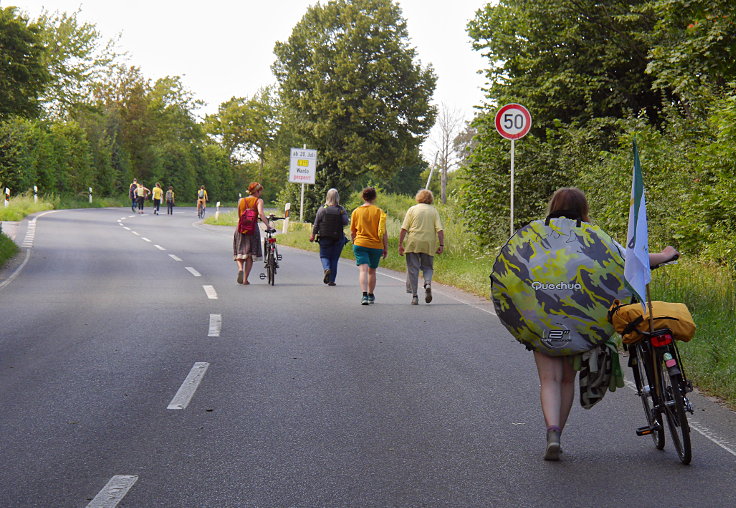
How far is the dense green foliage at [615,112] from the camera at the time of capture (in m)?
13.2

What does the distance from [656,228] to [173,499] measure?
39.9 ft

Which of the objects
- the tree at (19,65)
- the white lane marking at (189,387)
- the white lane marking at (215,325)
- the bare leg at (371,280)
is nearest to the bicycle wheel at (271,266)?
the bare leg at (371,280)

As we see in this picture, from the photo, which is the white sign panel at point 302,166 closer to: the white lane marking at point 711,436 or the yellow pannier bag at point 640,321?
the white lane marking at point 711,436

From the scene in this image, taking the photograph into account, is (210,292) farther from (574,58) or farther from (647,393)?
(574,58)

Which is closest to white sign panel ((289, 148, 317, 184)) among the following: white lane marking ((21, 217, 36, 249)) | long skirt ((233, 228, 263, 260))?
white lane marking ((21, 217, 36, 249))

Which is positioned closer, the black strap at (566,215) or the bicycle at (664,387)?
the bicycle at (664,387)

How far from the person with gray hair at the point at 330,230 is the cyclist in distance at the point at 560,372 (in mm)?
9778

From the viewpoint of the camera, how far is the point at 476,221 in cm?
2138

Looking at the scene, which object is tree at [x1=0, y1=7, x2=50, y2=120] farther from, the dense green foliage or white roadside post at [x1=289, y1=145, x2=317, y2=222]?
white roadside post at [x1=289, y1=145, x2=317, y2=222]

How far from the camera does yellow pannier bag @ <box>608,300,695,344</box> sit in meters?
4.88

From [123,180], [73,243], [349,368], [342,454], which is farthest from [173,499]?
[123,180]

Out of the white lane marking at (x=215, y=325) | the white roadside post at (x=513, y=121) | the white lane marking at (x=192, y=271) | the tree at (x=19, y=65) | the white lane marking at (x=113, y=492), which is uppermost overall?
the tree at (x=19, y=65)

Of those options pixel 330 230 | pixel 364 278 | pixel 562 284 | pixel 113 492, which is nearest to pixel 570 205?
pixel 562 284

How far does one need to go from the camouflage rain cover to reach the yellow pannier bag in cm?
6
